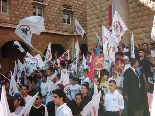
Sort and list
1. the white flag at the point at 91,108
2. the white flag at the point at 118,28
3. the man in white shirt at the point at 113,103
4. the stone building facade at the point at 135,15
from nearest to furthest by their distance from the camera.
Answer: the white flag at the point at 91,108 < the man in white shirt at the point at 113,103 < the white flag at the point at 118,28 < the stone building facade at the point at 135,15

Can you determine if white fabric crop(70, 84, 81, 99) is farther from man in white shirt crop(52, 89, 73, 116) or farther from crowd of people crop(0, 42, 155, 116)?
man in white shirt crop(52, 89, 73, 116)

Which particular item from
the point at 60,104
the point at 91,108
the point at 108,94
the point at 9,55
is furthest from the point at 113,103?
the point at 9,55

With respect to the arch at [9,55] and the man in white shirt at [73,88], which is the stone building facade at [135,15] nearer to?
the man in white shirt at [73,88]

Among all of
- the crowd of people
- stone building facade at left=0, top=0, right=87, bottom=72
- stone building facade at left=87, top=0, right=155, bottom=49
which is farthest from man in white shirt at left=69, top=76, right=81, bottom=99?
stone building facade at left=0, top=0, right=87, bottom=72

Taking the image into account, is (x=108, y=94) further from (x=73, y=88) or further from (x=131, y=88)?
(x=73, y=88)

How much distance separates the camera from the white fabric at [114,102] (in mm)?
5039

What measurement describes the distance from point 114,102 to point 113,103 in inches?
1.3

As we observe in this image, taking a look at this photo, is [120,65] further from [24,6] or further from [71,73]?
[24,6]

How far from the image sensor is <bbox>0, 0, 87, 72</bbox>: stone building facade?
15906 mm

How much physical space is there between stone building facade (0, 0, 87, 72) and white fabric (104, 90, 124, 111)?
40.4ft

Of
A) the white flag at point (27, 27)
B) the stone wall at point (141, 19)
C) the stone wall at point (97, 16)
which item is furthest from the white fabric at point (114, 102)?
the stone wall at point (97, 16)

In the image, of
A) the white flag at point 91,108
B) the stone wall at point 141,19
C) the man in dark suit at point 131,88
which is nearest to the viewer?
the white flag at point 91,108

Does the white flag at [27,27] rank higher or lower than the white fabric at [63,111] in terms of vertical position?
higher

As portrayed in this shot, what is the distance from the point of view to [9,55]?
56.6 ft
